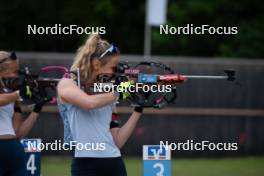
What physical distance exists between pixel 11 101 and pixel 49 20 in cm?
1450

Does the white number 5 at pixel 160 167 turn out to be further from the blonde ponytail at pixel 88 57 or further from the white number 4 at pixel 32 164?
the blonde ponytail at pixel 88 57

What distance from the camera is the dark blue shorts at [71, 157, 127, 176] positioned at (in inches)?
201

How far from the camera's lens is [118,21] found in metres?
21.6

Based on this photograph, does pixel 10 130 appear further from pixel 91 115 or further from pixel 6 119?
pixel 91 115

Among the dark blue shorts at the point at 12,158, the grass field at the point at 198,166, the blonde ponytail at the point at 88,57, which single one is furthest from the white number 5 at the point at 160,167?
the grass field at the point at 198,166

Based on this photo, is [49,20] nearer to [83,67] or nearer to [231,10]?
[231,10]

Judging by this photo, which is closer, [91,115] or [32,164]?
[91,115]

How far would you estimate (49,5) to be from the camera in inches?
821

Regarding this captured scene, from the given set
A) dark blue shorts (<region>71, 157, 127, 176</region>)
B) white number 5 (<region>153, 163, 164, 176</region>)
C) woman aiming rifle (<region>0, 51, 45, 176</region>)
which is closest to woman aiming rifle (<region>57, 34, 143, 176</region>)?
dark blue shorts (<region>71, 157, 127, 176</region>)

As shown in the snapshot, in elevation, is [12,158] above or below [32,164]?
above

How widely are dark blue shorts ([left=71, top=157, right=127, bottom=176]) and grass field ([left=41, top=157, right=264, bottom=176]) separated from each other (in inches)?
200

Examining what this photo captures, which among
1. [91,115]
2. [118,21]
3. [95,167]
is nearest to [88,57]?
[91,115]

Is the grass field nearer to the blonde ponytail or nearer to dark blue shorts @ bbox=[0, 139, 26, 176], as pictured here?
dark blue shorts @ bbox=[0, 139, 26, 176]

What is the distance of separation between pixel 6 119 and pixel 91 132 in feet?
4.39
